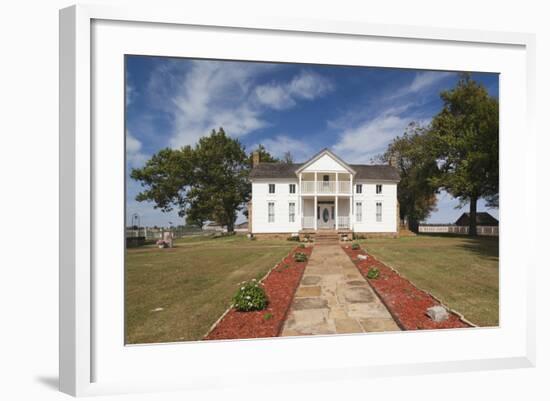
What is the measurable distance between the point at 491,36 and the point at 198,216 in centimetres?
493

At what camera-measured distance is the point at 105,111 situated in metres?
3.04

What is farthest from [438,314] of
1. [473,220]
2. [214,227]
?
[214,227]

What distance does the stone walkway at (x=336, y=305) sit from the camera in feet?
11.6

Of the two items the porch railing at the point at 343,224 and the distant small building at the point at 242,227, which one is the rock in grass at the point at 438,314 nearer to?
the porch railing at the point at 343,224

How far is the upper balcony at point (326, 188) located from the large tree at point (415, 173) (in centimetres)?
124

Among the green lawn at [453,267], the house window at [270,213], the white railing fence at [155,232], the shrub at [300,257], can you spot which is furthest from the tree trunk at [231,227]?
the green lawn at [453,267]

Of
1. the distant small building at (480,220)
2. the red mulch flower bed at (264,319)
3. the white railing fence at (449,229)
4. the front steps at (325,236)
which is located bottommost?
the red mulch flower bed at (264,319)

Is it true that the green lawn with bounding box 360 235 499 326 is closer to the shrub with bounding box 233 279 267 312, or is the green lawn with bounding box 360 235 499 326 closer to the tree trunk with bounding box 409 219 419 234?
the tree trunk with bounding box 409 219 419 234

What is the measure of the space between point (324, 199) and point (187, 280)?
3.34m

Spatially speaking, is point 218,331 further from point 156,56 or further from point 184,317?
point 156,56

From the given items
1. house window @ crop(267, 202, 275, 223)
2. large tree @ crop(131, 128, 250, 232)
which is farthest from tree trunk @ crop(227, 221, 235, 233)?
house window @ crop(267, 202, 275, 223)

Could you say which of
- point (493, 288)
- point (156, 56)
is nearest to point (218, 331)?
point (156, 56)

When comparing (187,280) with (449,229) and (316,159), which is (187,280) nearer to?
(316,159)

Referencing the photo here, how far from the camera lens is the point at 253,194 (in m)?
4.88
